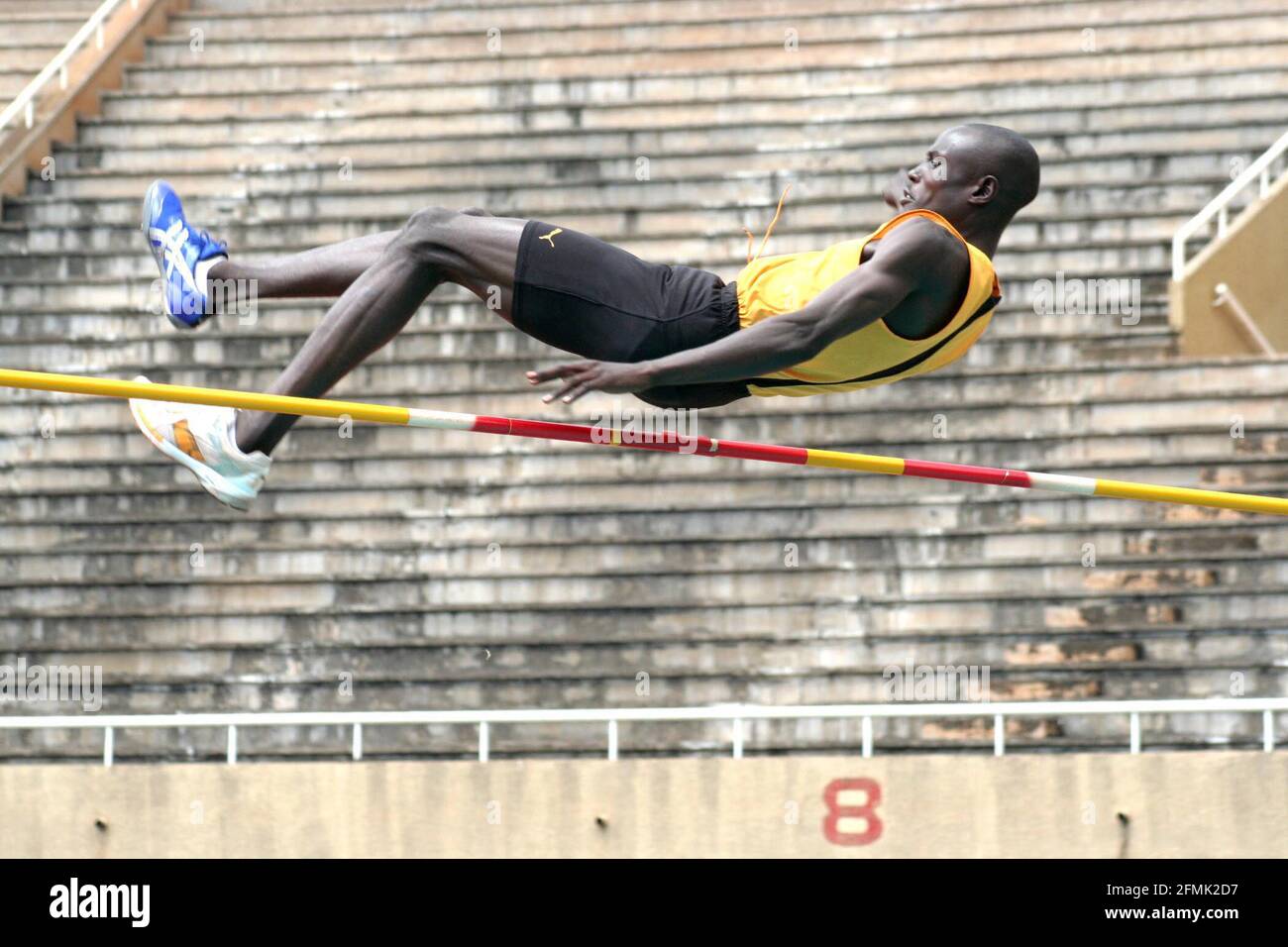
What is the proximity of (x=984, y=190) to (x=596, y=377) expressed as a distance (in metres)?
1.15

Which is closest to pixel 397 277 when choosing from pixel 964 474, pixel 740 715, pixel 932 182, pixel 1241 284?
pixel 932 182

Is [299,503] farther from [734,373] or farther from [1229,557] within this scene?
[734,373]

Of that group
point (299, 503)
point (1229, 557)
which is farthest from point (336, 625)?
point (1229, 557)

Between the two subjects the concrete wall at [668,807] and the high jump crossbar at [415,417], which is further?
the concrete wall at [668,807]

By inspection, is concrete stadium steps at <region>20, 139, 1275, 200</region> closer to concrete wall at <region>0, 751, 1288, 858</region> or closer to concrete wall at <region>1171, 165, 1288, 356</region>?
concrete wall at <region>1171, 165, 1288, 356</region>

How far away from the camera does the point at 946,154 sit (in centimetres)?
573

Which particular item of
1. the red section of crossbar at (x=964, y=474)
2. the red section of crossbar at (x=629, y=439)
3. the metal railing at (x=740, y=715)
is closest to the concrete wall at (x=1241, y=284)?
the metal railing at (x=740, y=715)

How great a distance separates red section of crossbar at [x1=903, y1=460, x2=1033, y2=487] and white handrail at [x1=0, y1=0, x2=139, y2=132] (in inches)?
367

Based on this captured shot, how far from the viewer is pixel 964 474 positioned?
6305mm

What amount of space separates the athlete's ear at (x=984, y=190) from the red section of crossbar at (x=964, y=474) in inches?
30.0

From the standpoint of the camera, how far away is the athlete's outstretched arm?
17.9ft

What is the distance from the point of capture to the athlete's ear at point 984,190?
572 cm
